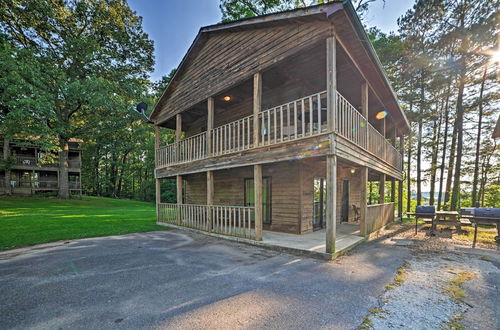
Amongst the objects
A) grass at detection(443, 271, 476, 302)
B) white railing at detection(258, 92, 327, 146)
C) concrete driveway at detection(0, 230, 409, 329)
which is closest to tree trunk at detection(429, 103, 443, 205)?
white railing at detection(258, 92, 327, 146)

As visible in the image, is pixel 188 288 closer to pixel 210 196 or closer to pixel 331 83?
pixel 210 196

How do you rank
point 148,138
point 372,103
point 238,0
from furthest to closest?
point 148,138 → point 238,0 → point 372,103

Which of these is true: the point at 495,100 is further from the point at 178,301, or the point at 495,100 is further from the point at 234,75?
the point at 178,301

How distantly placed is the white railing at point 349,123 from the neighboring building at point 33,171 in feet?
95.5

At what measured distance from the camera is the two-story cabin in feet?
17.5

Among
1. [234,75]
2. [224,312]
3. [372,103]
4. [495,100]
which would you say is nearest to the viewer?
[224,312]

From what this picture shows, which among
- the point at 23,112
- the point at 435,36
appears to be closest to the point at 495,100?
the point at 435,36

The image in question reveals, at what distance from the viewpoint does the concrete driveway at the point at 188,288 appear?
2727 mm

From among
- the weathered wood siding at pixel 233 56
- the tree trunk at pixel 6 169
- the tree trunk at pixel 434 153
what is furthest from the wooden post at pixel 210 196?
the tree trunk at pixel 6 169

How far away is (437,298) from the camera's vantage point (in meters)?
3.21

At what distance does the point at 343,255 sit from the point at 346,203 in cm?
613

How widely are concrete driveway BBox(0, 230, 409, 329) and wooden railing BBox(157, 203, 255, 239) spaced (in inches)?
40.0

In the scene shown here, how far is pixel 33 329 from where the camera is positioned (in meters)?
2.55

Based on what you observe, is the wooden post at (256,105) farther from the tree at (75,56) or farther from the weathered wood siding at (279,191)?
the tree at (75,56)
